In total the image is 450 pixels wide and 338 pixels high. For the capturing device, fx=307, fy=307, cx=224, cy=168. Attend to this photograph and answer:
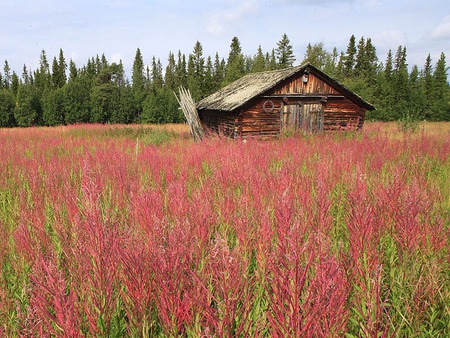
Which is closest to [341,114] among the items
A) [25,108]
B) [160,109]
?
[160,109]

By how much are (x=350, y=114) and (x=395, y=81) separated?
129ft

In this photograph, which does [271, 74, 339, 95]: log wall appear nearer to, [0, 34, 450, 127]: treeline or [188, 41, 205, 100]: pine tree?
[0, 34, 450, 127]: treeline

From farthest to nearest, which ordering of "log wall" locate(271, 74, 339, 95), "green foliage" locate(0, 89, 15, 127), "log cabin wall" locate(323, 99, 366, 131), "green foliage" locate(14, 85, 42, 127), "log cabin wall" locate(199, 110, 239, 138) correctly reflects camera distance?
"green foliage" locate(14, 85, 42, 127)
"green foliage" locate(0, 89, 15, 127)
"log cabin wall" locate(323, 99, 366, 131)
"log wall" locate(271, 74, 339, 95)
"log cabin wall" locate(199, 110, 239, 138)

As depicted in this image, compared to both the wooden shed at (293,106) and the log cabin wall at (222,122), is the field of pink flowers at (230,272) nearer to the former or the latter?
the log cabin wall at (222,122)

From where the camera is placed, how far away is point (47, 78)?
61188mm

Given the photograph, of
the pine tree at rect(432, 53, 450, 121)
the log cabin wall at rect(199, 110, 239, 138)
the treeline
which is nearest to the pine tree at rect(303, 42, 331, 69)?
the treeline

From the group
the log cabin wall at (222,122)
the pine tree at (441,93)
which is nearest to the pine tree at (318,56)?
the pine tree at (441,93)

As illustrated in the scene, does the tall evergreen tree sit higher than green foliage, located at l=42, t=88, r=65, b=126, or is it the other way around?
Result: the tall evergreen tree

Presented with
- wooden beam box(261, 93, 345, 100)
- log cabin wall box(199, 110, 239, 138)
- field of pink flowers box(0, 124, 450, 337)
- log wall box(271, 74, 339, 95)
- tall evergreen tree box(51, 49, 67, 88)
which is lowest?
field of pink flowers box(0, 124, 450, 337)

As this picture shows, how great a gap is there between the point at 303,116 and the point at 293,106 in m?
0.81

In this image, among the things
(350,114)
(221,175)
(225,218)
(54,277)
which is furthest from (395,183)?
(350,114)

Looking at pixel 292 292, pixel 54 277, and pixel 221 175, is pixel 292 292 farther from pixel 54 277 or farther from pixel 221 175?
pixel 221 175

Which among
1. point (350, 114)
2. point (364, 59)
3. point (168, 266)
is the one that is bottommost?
point (168, 266)

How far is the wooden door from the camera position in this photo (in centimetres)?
1689
